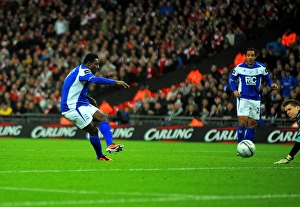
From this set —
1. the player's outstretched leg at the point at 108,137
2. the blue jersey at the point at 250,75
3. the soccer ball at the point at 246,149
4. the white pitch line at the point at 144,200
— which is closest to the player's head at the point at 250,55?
the blue jersey at the point at 250,75

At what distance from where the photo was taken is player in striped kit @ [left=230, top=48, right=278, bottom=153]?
17375 millimetres

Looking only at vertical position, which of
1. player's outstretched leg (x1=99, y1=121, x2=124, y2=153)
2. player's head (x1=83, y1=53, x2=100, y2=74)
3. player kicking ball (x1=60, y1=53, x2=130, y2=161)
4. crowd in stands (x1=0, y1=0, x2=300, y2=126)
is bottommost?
crowd in stands (x1=0, y1=0, x2=300, y2=126)

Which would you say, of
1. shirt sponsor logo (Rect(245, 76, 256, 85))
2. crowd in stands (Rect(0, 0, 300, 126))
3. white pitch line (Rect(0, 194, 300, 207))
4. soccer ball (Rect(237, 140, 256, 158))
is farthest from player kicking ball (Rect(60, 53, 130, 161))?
crowd in stands (Rect(0, 0, 300, 126))

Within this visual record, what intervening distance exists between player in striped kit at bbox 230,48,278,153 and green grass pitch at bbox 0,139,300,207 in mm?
3050

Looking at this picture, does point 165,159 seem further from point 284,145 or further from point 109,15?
point 109,15

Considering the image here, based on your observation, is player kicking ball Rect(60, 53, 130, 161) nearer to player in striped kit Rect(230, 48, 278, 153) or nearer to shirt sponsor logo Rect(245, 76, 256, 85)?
player in striped kit Rect(230, 48, 278, 153)

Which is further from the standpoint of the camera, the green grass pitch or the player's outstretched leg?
the player's outstretched leg

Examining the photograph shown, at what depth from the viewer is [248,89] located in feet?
57.7

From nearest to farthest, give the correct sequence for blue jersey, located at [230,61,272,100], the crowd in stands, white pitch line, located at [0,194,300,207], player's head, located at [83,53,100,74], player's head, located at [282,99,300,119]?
white pitch line, located at [0,194,300,207] → player's head, located at [282,99,300,119] → player's head, located at [83,53,100,74] → blue jersey, located at [230,61,272,100] → the crowd in stands

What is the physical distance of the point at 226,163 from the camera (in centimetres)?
1407

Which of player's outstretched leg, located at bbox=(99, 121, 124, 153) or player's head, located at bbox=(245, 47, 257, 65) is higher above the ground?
player's head, located at bbox=(245, 47, 257, 65)

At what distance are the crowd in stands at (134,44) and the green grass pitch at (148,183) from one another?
40.6 ft

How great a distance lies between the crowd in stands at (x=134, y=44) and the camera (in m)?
27.3

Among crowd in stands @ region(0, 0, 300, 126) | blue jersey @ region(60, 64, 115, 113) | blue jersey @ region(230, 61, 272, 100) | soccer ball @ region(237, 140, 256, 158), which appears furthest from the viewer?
crowd in stands @ region(0, 0, 300, 126)
